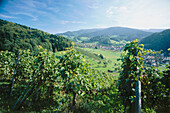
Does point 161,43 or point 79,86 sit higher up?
point 161,43

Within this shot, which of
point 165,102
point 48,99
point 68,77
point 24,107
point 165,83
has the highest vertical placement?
point 68,77

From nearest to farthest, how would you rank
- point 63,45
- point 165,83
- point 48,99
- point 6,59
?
point 165,83, point 48,99, point 6,59, point 63,45

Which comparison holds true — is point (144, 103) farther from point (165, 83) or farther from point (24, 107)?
point (24, 107)

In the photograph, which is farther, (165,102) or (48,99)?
(48,99)

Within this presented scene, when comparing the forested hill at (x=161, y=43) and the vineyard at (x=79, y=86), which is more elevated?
the forested hill at (x=161, y=43)

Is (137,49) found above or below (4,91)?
above

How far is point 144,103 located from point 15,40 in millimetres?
76198

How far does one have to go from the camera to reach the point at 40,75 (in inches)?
308

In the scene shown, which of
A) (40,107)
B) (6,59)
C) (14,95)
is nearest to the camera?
(40,107)

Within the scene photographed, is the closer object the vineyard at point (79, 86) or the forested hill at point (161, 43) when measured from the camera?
the vineyard at point (79, 86)

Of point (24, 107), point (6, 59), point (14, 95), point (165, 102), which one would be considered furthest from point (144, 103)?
point (6, 59)

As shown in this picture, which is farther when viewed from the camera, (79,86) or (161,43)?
(161,43)

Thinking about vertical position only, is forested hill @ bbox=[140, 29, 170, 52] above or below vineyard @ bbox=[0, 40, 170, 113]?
above

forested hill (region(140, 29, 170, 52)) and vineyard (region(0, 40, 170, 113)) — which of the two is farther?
forested hill (region(140, 29, 170, 52))
